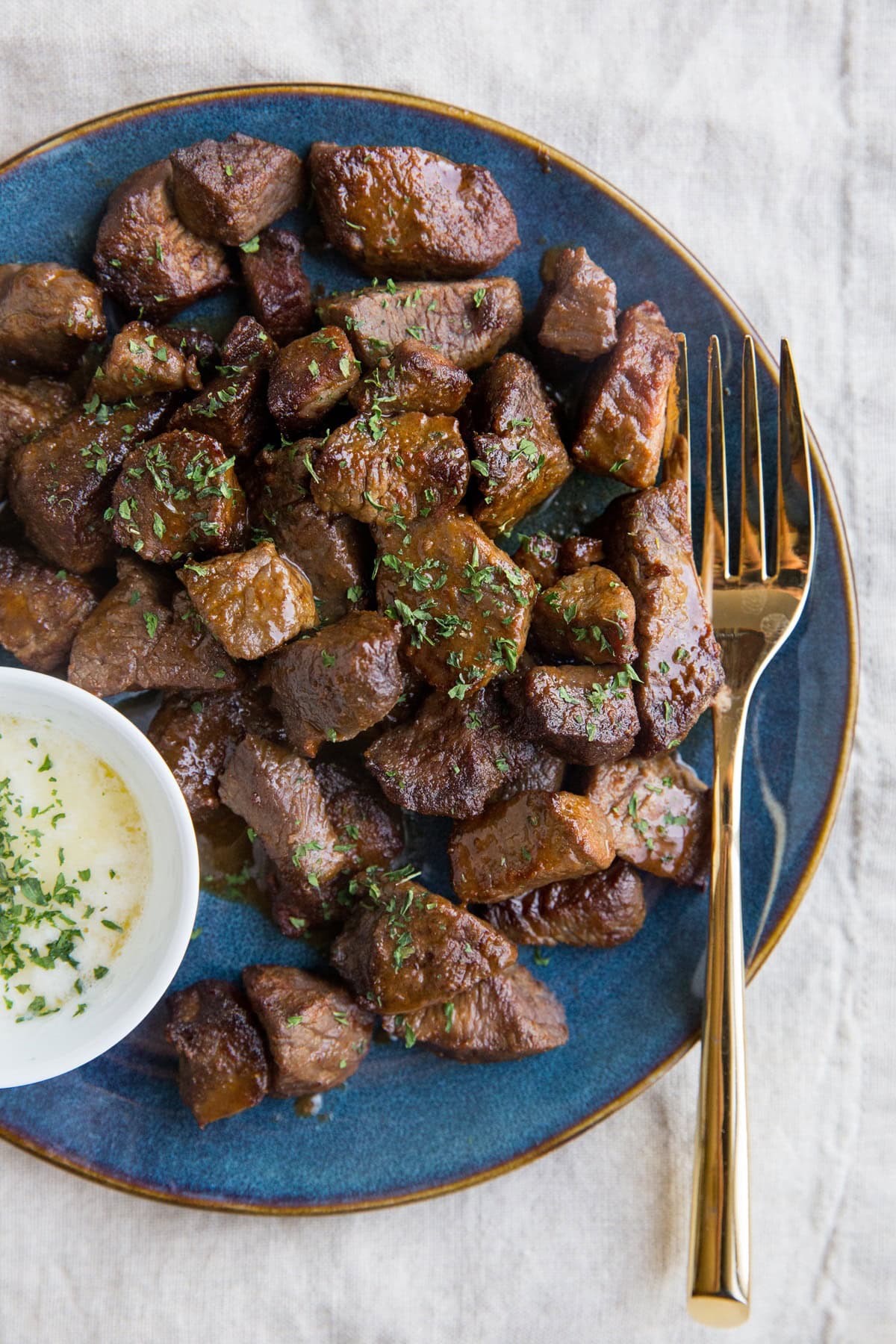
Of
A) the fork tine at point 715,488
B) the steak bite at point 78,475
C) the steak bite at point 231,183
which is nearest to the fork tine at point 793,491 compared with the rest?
the fork tine at point 715,488

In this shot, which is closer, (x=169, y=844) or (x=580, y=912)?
(x=169, y=844)

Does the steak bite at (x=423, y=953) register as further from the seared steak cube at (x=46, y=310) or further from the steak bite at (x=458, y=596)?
the seared steak cube at (x=46, y=310)

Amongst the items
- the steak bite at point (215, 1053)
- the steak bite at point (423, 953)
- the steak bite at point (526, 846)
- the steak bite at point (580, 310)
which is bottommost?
the steak bite at point (215, 1053)

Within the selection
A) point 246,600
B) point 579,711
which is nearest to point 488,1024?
point 579,711

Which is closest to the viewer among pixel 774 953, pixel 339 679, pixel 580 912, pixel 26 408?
pixel 339 679

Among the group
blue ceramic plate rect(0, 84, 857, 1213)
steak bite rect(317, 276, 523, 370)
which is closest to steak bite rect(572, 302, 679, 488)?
blue ceramic plate rect(0, 84, 857, 1213)

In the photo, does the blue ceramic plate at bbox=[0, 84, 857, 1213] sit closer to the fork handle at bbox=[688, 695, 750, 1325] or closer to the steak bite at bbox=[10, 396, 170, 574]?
the fork handle at bbox=[688, 695, 750, 1325]

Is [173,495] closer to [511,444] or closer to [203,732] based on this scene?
[203,732]
